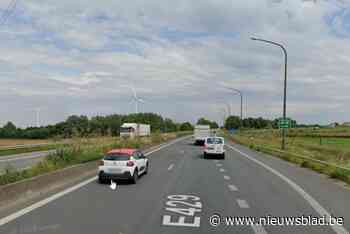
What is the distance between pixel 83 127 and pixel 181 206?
15.8 metres

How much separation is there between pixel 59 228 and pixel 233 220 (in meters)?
3.67

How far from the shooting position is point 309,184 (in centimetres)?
1684

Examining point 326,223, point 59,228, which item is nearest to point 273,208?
point 326,223

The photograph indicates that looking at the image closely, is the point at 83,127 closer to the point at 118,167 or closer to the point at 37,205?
the point at 118,167

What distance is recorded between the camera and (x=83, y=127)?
26266mm

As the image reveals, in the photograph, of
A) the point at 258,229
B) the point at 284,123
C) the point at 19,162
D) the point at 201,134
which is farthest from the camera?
the point at 201,134

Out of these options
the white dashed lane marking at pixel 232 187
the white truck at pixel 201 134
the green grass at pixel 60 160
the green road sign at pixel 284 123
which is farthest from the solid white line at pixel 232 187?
the white truck at pixel 201 134

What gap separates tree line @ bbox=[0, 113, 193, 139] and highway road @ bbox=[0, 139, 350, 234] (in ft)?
27.0

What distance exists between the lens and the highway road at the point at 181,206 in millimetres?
8930

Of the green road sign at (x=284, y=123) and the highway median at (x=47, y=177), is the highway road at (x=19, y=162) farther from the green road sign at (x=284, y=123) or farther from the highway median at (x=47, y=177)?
the green road sign at (x=284, y=123)

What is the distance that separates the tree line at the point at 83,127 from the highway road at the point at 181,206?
8.24m

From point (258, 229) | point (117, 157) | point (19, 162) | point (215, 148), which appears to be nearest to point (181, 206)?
point (258, 229)

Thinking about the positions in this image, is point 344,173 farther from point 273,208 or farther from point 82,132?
point 82,132

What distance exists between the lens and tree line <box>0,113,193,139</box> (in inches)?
995
